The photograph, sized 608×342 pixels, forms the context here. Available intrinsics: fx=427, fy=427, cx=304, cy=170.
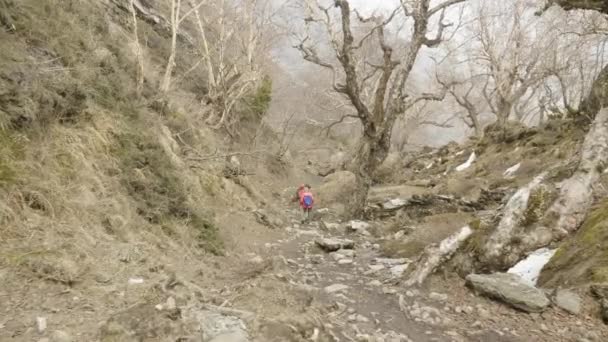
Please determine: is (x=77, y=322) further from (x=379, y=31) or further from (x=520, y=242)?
(x=379, y=31)

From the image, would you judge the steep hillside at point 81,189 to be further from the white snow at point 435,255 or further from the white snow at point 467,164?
the white snow at point 467,164

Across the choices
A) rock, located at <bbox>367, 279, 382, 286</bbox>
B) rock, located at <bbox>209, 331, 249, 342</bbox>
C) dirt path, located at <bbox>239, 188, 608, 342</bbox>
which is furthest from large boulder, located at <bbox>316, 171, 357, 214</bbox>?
rock, located at <bbox>209, 331, 249, 342</bbox>

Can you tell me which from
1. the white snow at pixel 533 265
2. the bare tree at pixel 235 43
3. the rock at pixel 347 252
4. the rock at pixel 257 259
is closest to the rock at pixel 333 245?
the rock at pixel 347 252

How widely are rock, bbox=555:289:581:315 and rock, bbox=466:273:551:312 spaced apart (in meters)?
0.11

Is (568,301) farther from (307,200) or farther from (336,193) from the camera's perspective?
(336,193)

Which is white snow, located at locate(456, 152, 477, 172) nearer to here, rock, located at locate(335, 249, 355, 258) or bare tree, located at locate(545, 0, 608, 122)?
bare tree, located at locate(545, 0, 608, 122)

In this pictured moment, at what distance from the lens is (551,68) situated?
19938 millimetres

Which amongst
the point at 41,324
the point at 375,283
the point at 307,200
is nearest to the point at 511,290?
the point at 375,283

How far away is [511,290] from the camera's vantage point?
450 centimetres

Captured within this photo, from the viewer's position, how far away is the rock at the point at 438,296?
15.9ft

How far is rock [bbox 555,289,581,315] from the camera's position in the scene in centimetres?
407

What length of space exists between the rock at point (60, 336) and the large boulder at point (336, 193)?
38.8 ft

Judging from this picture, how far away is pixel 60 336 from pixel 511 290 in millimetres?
4164

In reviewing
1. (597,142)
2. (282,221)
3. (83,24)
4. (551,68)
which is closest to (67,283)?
(83,24)
